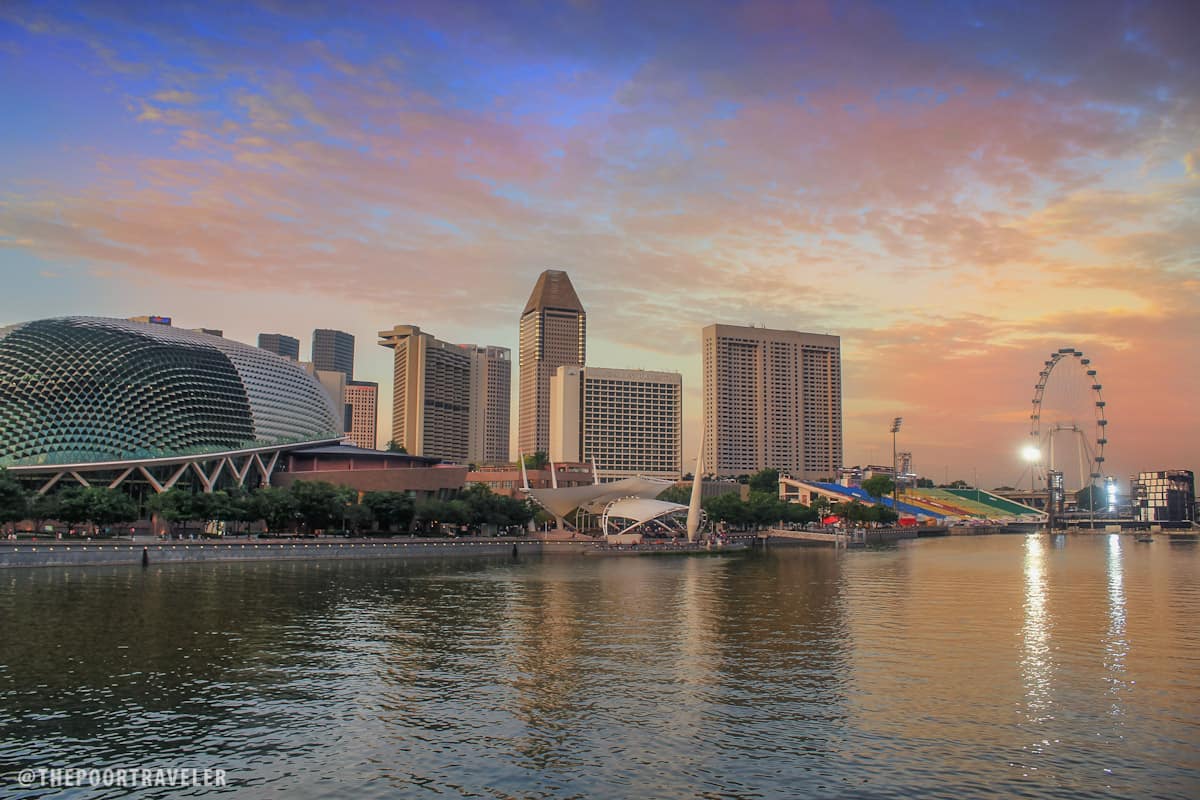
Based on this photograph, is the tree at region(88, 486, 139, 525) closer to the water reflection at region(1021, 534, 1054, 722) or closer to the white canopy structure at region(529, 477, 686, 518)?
the white canopy structure at region(529, 477, 686, 518)

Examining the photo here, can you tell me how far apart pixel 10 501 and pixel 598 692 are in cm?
6161

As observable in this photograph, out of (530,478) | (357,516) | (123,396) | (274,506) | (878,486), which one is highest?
(123,396)

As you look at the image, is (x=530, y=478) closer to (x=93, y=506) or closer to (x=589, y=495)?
(x=589, y=495)

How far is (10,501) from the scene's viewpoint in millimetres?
70812

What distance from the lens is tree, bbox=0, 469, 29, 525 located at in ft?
230

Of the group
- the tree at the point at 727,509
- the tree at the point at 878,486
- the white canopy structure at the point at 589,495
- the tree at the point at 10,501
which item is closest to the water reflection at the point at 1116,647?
the white canopy structure at the point at 589,495

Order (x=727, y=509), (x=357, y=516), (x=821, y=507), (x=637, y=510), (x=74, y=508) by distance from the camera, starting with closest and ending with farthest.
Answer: (x=74, y=508) → (x=357, y=516) → (x=637, y=510) → (x=727, y=509) → (x=821, y=507)

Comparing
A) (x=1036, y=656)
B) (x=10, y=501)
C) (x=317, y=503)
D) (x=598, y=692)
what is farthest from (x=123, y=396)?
(x=1036, y=656)

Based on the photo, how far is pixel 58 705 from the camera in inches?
989

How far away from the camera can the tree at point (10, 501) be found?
70125 mm

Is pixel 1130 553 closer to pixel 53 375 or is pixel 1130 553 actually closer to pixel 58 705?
pixel 58 705

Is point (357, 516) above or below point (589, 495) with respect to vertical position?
below

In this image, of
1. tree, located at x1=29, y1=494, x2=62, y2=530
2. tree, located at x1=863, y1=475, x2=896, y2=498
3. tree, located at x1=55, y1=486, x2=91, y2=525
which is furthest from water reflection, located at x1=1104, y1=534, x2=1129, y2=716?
tree, located at x1=863, y1=475, x2=896, y2=498

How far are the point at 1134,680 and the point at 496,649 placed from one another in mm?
21209
